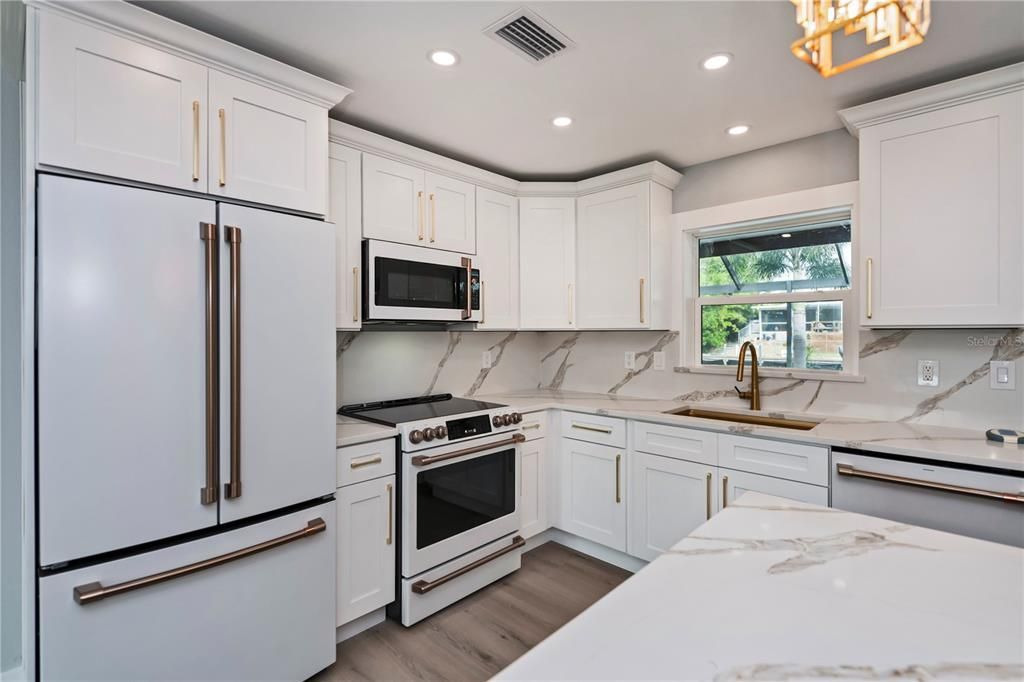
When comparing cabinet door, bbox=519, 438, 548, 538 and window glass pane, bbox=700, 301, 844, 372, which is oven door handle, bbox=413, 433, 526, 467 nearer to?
cabinet door, bbox=519, 438, 548, 538

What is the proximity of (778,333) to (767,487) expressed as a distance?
1.02m

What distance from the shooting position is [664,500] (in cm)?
268

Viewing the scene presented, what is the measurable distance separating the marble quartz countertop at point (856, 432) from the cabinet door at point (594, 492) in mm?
251

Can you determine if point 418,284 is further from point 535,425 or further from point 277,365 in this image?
point 535,425

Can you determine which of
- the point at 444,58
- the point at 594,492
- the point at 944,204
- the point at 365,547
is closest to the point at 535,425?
the point at 594,492

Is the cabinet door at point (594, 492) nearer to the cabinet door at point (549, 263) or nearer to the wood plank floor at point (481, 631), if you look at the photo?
the wood plank floor at point (481, 631)

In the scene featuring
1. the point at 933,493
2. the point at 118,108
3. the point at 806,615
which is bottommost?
the point at 933,493

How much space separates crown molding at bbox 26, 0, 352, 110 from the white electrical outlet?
2903 millimetres

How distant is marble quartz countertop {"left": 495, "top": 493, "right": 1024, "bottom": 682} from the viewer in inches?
27.3

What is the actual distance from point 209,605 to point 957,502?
2.70 metres

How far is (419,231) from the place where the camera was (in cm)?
273

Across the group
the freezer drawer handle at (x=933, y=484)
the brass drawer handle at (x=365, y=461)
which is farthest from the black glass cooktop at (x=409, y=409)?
the freezer drawer handle at (x=933, y=484)

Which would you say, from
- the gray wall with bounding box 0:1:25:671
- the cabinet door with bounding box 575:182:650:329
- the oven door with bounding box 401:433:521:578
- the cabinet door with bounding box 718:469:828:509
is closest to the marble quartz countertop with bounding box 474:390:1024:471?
the cabinet door with bounding box 718:469:828:509

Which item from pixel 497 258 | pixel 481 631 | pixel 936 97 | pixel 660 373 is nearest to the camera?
pixel 936 97
